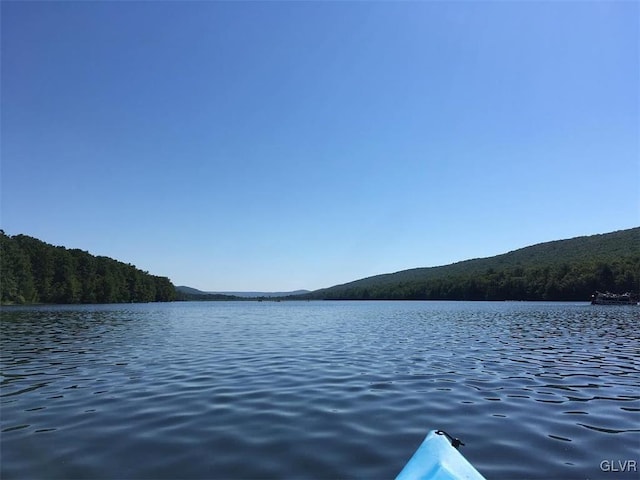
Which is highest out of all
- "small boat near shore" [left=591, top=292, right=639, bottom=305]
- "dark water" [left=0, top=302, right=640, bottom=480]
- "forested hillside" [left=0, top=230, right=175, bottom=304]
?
"forested hillside" [left=0, top=230, right=175, bottom=304]

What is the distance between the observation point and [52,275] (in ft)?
512

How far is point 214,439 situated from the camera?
1027 centimetres

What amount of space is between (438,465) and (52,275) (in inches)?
7128

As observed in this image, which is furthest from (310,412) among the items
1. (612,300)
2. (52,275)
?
(52,275)

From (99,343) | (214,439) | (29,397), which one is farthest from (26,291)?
(214,439)

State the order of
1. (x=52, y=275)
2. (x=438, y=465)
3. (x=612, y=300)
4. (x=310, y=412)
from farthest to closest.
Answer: (x=52, y=275) → (x=612, y=300) → (x=310, y=412) → (x=438, y=465)

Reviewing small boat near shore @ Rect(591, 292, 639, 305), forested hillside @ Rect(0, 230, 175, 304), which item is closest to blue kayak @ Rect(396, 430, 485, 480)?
small boat near shore @ Rect(591, 292, 639, 305)

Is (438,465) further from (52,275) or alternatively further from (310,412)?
(52,275)

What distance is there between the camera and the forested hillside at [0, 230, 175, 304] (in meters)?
133

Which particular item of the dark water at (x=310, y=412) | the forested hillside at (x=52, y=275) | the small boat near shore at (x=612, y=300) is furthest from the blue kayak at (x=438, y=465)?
the forested hillside at (x=52, y=275)

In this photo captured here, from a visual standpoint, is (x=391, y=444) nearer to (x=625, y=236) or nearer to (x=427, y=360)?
(x=427, y=360)

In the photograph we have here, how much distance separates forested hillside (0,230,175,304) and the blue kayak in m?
150

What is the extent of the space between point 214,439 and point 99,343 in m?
25.7

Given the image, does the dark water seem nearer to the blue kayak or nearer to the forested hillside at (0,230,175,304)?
the blue kayak
